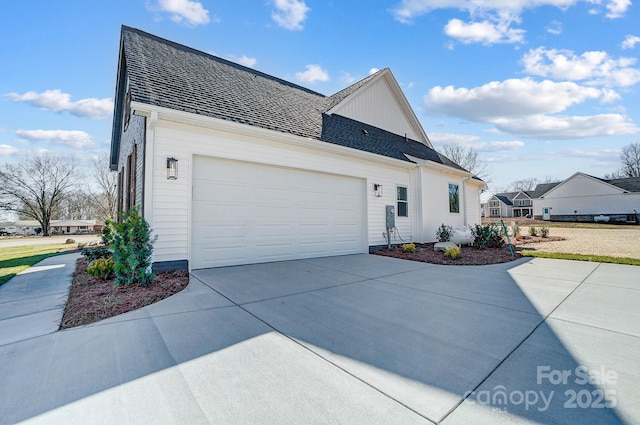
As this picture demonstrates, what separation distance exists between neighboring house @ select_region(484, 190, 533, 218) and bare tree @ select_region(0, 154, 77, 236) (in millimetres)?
67671

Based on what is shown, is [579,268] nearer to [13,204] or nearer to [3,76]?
[3,76]

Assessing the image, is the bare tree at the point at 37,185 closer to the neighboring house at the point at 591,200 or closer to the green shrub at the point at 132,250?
the green shrub at the point at 132,250

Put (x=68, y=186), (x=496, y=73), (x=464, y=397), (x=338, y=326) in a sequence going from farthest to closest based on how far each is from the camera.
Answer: (x=68, y=186) → (x=496, y=73) → (x=338, y=326) → (x=464, y=397)

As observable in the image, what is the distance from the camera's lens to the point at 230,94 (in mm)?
7273

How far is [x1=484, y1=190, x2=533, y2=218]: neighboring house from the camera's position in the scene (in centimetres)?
4829

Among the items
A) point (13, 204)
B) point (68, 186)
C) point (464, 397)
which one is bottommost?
point (464, 397)

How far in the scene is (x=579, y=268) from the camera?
631 centimetres

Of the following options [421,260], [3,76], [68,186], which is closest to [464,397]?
[421,260]

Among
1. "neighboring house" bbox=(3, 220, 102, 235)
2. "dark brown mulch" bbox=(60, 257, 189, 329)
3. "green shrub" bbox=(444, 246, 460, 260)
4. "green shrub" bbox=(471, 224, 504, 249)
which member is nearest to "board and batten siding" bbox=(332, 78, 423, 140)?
"green shrub" bbox=(471, 224, 504, 249)

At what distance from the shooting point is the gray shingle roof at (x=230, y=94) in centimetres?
582

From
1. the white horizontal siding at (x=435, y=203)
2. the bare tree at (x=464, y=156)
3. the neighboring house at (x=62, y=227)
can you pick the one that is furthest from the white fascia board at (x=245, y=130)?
the neighboring house at (x=62, y=227)

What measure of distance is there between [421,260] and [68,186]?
46980 mm

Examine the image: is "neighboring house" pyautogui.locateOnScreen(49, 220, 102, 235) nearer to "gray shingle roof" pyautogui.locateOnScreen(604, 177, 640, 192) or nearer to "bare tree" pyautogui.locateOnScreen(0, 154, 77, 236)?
"bare tree" pyautogui.locateOnScreen(0, 154, 77, 236)

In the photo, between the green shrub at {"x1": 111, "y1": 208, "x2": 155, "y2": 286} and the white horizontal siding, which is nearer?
the green shrub at {"x1": 111, "y1": 208, "x2": 155, "y2": 286}
